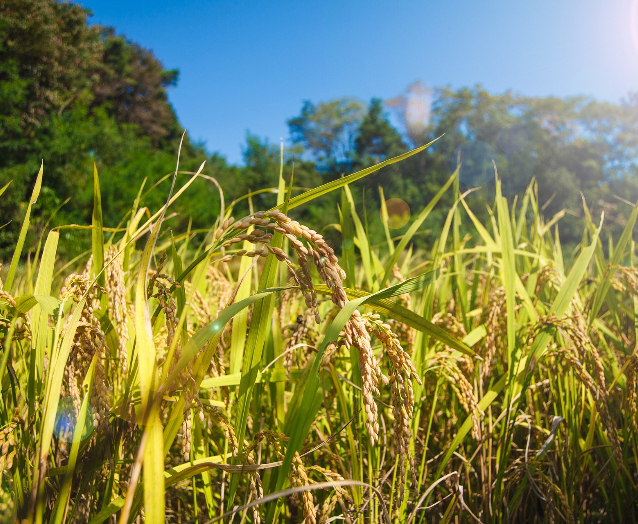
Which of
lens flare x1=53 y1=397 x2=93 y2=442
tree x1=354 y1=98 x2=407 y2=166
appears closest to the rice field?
lens flare x1=53 y1=397 x2=93 y2=442

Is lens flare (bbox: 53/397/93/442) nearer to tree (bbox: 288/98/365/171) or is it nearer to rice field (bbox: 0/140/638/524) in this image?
rice field (bbox: 0/140/638/524)

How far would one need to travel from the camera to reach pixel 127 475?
3.02 feet

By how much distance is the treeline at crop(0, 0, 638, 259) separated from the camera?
1257 centimetres

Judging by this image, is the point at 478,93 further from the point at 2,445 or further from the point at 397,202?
the point at 2,445

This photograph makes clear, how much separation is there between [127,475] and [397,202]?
70.0ft

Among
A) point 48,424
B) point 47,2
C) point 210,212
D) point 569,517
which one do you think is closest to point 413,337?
point 569,517

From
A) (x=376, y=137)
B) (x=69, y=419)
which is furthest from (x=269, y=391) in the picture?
(x=376, y=137)

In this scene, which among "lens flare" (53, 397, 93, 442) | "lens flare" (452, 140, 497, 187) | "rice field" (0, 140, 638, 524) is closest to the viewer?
"rice field" (0, 140, 638, 524)

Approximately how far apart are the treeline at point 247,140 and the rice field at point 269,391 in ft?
29.1

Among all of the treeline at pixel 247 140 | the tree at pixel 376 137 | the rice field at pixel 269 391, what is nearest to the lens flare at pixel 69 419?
the rice field at pixel 269 391

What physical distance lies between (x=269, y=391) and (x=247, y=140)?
85.8 ft

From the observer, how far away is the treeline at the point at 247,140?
41.2ft

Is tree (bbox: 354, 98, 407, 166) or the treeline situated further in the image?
tree (bbox: 354, 98, 407, 166)

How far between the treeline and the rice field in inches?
349
